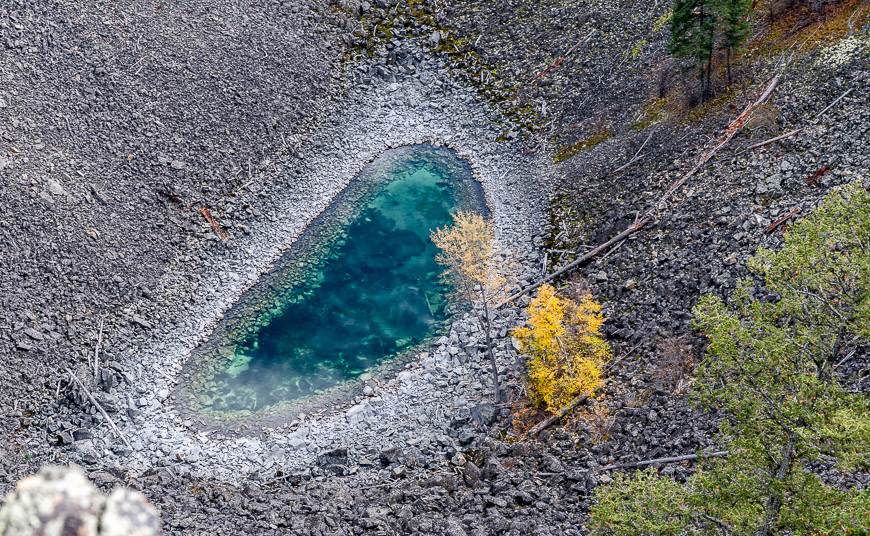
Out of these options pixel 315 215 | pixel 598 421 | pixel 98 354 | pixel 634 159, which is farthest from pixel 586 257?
pixel 98 354

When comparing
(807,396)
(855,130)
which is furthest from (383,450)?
(855,130)

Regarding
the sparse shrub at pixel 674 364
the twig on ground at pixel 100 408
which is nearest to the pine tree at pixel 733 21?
the sparse shrub at pixel 674 364

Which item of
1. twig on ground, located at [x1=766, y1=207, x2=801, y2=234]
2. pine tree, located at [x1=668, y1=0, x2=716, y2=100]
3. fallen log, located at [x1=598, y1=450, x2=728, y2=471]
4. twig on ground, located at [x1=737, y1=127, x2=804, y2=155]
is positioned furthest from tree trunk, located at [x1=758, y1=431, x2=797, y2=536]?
pine tree, located at [x1=668, y1=0, x2=716, y2=100]

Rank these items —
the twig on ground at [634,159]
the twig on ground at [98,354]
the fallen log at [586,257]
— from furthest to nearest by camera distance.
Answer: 1. the twig on ground at [634,159]
2. the fallen log at [586,257]
3. the twig on ground at [98,354]

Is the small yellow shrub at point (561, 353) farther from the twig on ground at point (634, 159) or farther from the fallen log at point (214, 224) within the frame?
the fallen log at point (214, 224)

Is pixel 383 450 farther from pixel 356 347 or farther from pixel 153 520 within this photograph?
pixel 153 520

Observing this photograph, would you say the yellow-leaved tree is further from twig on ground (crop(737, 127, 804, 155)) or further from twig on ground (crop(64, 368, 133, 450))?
twig on ground (crop(64, 368, 133, 450))
